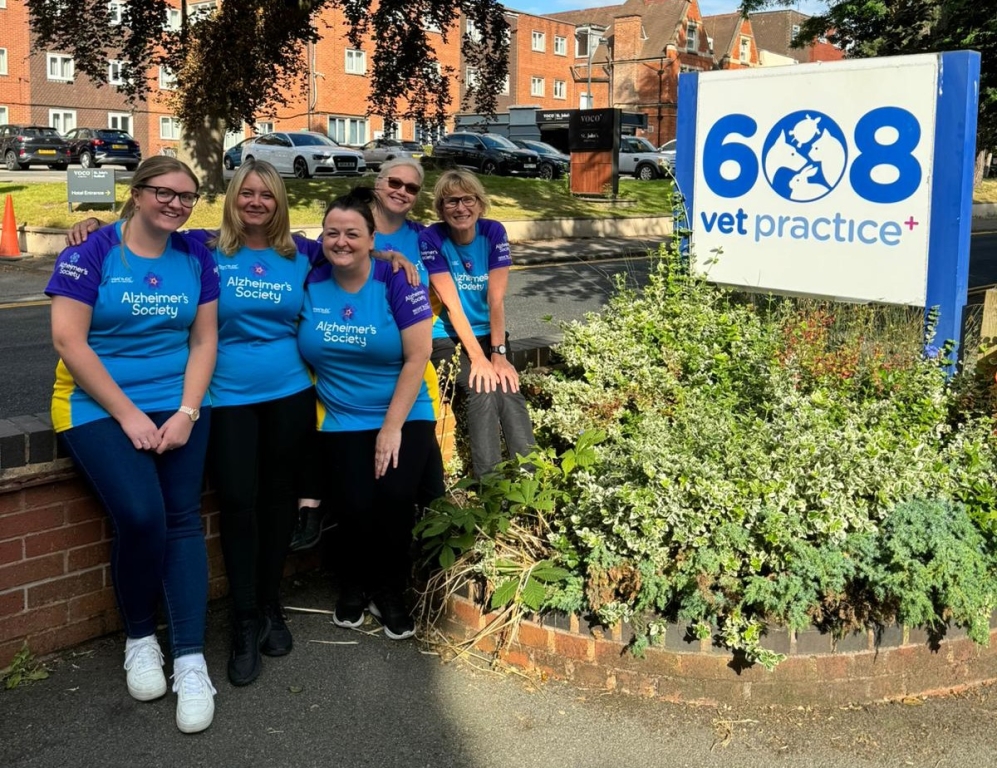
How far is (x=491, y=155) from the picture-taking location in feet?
119

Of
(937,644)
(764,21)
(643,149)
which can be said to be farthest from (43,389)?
(764,21)

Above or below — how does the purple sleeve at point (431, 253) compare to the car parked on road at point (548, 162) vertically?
below

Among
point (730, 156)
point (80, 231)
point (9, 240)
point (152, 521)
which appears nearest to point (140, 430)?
point (152, 521)

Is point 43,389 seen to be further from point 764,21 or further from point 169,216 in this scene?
point 764,21

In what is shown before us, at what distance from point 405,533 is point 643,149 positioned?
38.1 m

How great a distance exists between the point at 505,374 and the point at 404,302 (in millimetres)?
832

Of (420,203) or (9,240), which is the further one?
(420,203)

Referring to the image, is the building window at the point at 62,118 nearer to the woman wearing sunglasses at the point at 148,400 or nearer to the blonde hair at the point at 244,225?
the blonde hair at the point at 244,225

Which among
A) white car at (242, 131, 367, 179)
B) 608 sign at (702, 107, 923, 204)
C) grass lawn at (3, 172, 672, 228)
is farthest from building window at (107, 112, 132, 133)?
608 sign at (702, 107, 923, 204)

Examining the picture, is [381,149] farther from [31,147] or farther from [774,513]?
[774,513]

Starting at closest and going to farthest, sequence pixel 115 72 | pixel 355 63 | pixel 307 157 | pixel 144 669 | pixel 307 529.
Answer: pixel 144 669 → pixel 307 529 → pixel 115 72 → pixel 307 157 → pixel 355 63

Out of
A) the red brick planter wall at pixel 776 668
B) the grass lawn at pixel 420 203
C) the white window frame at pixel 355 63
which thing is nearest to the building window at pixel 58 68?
the white window frame at pixel 355 63

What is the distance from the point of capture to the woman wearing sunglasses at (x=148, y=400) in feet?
10.5

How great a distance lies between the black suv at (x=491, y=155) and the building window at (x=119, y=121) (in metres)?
26.1
